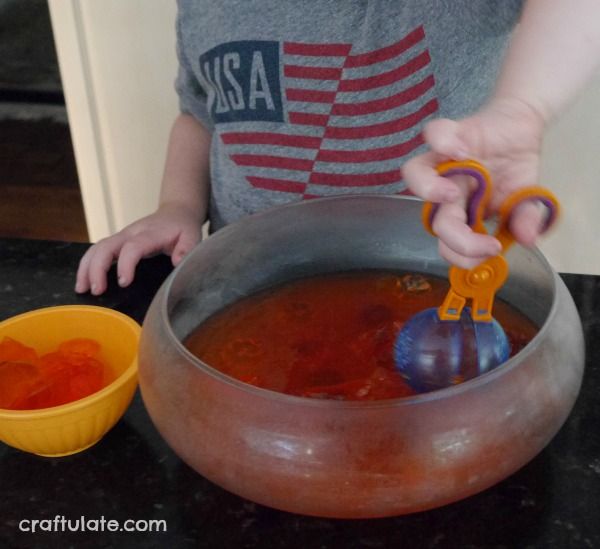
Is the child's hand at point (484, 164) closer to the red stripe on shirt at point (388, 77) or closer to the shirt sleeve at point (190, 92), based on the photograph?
the red stripe on shirt at point (388, 77)

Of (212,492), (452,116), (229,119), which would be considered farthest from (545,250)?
(212,492)

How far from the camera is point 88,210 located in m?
1.51

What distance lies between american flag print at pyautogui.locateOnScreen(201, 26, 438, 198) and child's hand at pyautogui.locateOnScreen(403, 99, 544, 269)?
30 centimetres

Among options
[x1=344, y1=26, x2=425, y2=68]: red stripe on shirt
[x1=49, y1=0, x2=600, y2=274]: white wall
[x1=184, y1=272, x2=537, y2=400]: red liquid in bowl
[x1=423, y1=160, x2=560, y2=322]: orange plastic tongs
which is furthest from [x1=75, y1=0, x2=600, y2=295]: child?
[x1=49, y1=0, x2=600, y2=274]: white wall

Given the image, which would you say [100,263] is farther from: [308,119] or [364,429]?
[364,429]

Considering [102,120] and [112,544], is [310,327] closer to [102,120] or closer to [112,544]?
[112,544]

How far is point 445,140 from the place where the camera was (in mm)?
406

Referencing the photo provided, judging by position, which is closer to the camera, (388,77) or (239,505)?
(239,505)

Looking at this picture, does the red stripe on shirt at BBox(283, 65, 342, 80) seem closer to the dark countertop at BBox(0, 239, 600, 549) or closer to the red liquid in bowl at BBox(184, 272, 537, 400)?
the red liquid in bowl at BBox(184, 272, 537, 400)

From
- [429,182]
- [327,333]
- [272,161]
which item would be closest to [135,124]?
[272,161]

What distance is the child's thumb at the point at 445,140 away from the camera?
41cm

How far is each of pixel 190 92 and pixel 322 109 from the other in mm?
207

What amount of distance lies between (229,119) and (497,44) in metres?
0.29

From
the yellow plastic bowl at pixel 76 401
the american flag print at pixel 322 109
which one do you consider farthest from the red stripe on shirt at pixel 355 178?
the yellow plastic bowl at pixel 76 401
